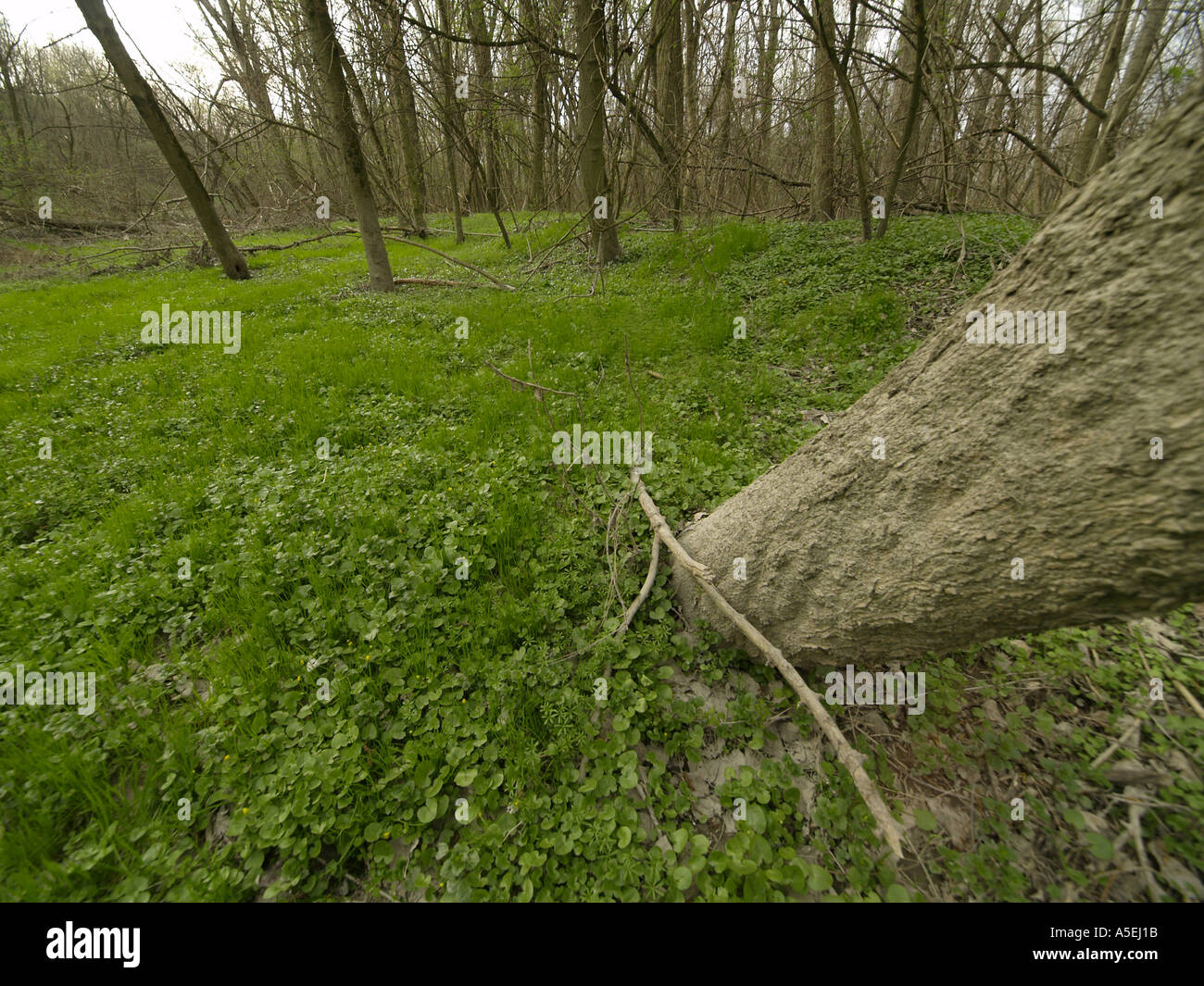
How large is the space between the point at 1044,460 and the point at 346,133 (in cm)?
1034

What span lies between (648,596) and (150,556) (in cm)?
354

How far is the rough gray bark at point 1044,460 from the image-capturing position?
1.15m

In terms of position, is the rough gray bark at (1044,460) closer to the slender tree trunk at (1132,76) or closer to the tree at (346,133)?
the slender tree trunk at (1132,76)

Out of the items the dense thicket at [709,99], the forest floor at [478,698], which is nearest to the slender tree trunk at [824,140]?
the dense thicket at [709,99]

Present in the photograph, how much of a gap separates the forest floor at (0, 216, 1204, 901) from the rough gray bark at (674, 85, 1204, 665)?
781mm

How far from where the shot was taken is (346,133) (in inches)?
312

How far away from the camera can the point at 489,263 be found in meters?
10.7

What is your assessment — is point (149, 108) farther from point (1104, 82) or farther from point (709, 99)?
point (1104, 82)

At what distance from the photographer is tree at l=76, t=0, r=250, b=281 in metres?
8.10

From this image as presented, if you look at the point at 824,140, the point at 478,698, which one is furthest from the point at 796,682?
the point at 824,140

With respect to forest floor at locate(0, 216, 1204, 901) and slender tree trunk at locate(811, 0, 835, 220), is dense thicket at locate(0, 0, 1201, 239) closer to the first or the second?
slender tree trunk at locate(811, 0, 835, 220)
